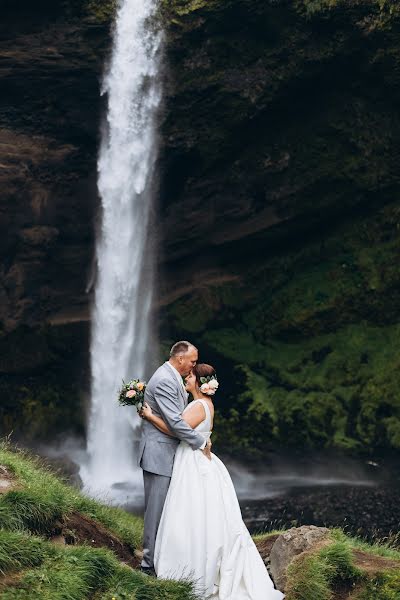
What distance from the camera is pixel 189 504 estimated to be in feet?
23.0

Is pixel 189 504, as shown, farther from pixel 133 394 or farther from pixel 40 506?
pixel 40 506

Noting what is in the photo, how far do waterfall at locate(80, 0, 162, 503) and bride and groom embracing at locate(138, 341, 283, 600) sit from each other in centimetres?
1233

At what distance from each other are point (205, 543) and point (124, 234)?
574 inches

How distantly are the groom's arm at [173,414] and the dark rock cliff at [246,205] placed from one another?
13.6 metres

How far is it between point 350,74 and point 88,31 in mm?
6658

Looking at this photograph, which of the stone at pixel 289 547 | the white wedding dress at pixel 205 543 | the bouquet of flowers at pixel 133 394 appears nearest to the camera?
the white wedding dress at pixel 205 543

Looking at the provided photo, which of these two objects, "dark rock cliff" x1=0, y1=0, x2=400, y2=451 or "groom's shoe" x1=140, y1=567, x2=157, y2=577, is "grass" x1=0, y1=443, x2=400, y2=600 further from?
"dark rock cliff" x1=0, y1=0, x2=400, y2=451

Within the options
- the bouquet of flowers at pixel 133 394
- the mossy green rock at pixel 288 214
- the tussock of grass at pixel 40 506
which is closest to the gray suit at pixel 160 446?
the bouquet of flowers at pixel 133 394

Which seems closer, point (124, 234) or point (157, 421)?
point (157, 421)

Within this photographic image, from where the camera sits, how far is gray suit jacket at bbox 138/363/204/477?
7086 mm

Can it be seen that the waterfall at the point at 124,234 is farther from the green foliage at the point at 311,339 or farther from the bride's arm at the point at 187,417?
the bride's arm at the point at 187,417

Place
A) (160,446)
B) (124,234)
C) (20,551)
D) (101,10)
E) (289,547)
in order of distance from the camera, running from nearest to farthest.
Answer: (20,551)
(160,446)
(289,547)
(101,10)
(124,234)

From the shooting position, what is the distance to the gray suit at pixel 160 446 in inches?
279

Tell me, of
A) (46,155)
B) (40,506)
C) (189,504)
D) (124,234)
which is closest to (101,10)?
(46,155)
